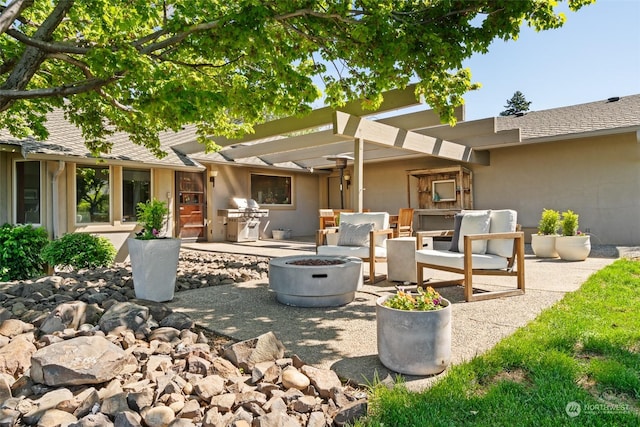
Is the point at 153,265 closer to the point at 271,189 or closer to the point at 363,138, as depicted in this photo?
the point at 363,138

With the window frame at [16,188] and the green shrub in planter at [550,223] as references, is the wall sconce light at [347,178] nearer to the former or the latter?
the green shrub in planter at [550,223]

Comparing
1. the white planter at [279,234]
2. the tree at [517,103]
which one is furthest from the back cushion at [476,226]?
the tree at [517,103]

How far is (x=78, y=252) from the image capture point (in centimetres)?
642

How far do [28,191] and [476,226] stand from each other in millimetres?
8399

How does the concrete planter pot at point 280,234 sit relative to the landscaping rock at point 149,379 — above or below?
above

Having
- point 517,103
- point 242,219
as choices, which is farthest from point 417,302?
point 517,103

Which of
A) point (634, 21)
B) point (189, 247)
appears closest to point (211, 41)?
point (189, 247)

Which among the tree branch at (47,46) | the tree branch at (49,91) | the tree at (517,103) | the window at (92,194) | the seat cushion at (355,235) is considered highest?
the tree at (517,103)

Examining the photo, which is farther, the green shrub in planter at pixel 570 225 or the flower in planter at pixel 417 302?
the green shrub in planter at pixel 570 225

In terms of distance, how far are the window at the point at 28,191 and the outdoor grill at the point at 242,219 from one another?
450 centimetres

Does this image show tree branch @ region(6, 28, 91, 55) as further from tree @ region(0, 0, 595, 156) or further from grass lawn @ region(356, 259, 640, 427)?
grass lawn @ region(356, 259, 640, 427)

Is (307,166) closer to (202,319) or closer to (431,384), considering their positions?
(202,319)

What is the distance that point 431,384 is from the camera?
2.15 m

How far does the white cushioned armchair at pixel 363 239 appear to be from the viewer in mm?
5152
